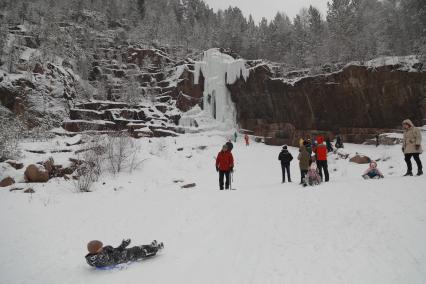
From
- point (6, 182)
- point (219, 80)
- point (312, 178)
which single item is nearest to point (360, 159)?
point (312, 178)

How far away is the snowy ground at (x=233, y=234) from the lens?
12.8 feet

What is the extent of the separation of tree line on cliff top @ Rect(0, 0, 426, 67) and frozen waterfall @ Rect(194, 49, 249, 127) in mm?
9142

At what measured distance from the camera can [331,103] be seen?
2977 cm

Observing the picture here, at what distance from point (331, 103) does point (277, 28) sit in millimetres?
26991

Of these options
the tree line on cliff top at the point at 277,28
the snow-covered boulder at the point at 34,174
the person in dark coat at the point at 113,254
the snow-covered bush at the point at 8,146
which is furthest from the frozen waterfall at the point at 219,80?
the person in dark coat at the point at 113,254

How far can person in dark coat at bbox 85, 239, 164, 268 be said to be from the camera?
4.43m

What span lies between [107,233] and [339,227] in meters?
4.55

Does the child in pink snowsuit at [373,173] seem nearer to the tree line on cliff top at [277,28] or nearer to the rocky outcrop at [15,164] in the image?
the rocky outcrop at [15,164]

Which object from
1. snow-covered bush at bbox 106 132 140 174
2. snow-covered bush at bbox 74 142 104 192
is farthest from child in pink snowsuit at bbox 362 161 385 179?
snow-covered bush at bbox 106 132 140 174

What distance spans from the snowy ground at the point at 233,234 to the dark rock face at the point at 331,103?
21.8 m

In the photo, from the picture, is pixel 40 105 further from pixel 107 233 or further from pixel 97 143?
pixel 107 233

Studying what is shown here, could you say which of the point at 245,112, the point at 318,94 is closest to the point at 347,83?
the point at 318,94

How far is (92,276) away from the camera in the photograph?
4.30 m

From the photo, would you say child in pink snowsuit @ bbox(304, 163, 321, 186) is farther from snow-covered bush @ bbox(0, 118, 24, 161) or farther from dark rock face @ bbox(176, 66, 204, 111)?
dark rock face @ bbox(176, 66, 204, 111)
